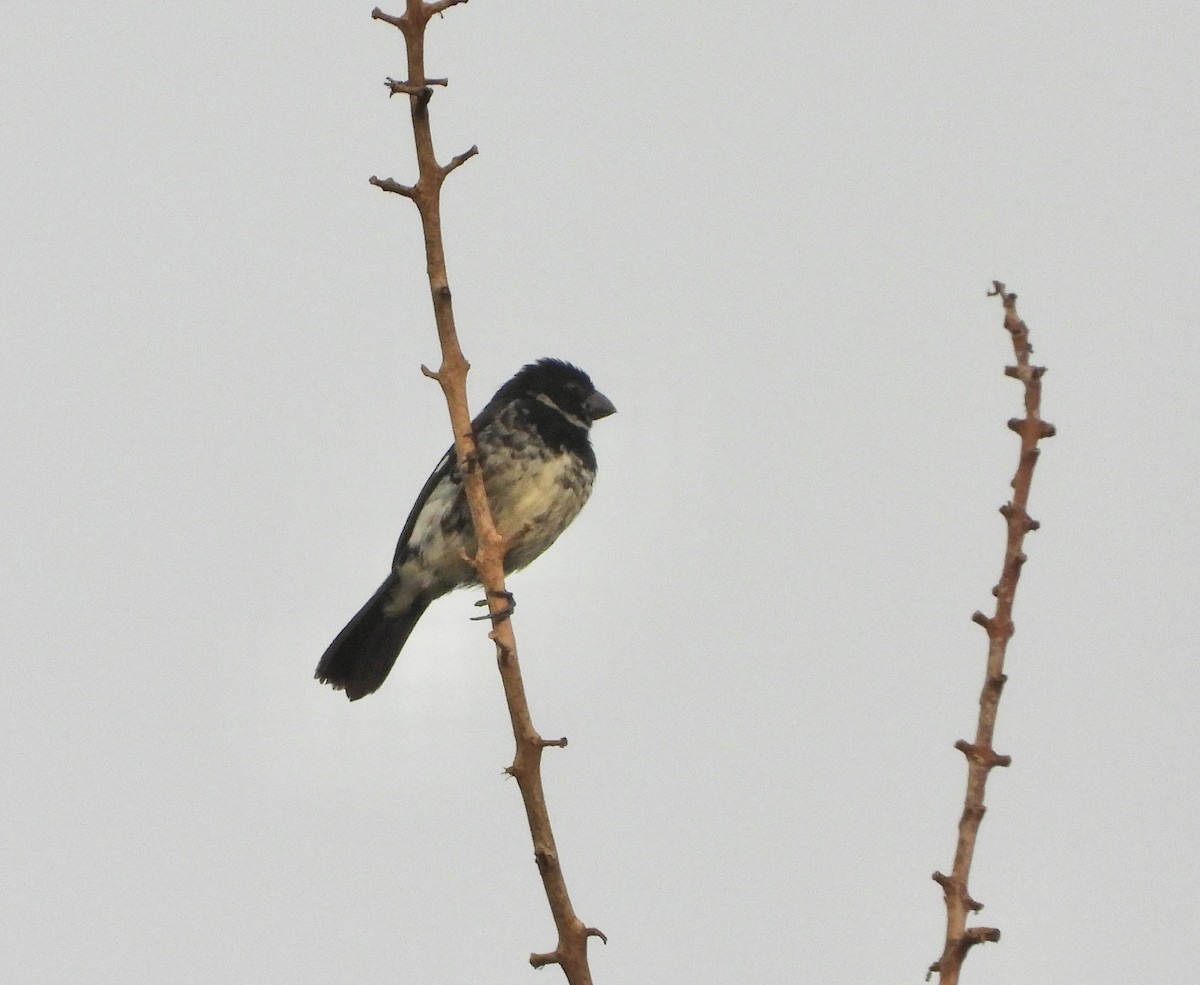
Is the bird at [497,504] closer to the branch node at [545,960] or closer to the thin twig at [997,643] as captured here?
the branch node at [545,960]

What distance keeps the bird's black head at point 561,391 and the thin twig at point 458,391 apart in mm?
4033

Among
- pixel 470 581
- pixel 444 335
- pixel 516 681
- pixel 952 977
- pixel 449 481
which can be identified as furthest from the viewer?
pixel 470 581

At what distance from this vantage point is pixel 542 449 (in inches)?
294

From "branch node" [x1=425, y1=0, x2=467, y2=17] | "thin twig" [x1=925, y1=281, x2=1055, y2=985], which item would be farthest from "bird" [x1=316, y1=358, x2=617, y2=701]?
"thin twig" [x1=925, y1=281, x2=1055, y2=985]

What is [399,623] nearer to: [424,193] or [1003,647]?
[424,193]

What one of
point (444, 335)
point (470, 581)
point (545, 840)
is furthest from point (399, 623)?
point (545, 840)

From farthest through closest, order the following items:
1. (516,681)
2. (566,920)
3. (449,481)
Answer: (449,481) → (516,681) → (566,920)

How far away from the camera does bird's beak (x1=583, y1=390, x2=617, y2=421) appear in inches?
317

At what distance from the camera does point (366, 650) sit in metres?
7.94

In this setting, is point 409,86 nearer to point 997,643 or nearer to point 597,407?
point 997,643

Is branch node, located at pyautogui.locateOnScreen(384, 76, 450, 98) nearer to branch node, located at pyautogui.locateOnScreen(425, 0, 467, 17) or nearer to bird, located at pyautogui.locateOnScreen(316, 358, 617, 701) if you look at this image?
branch node, located at pyautogui.locateOnScreen(425, 0, 467, 17)

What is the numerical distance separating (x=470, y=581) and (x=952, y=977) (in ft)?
19.4

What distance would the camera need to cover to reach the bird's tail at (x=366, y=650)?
7.89m

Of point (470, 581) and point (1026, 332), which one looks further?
point (470, 581)
